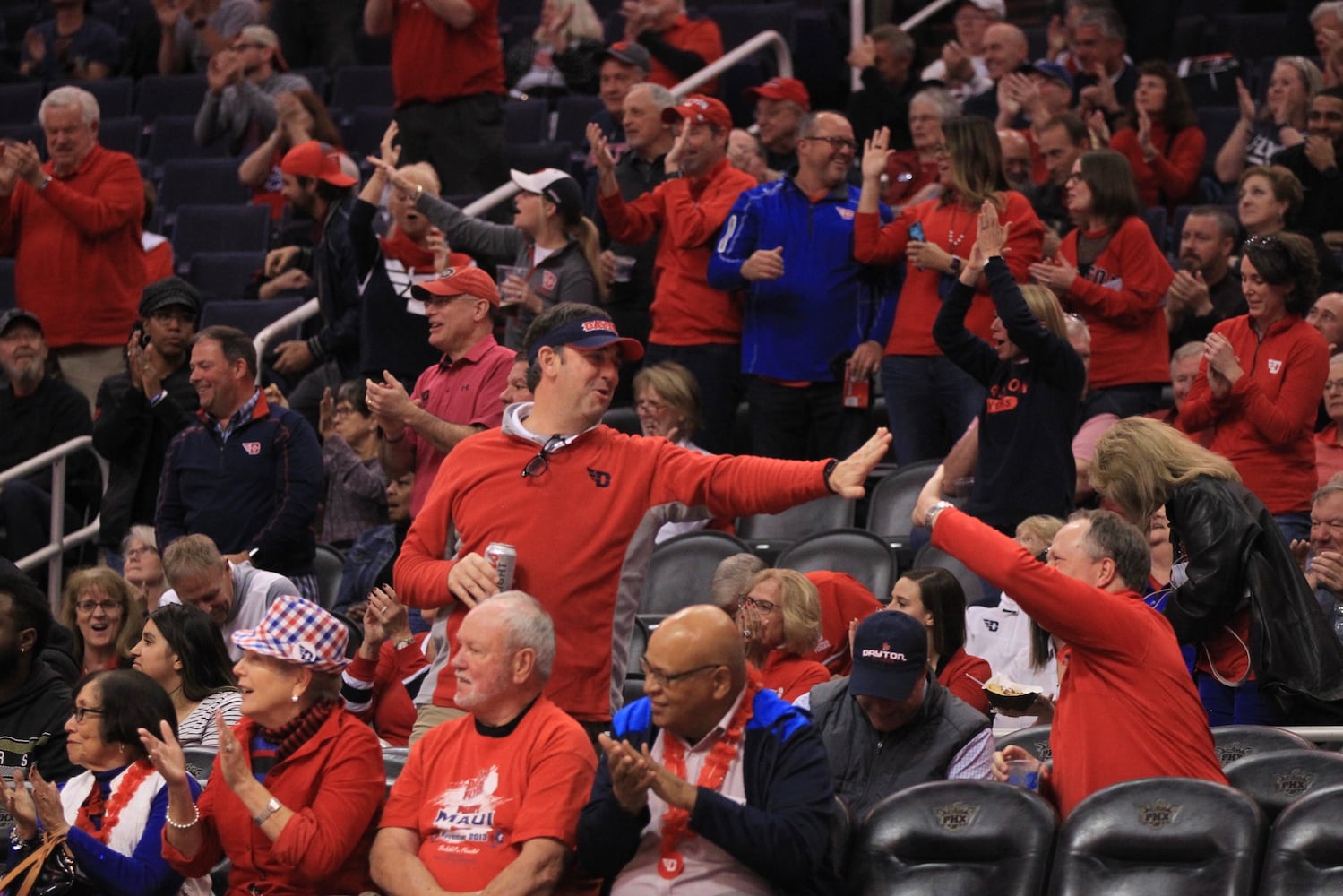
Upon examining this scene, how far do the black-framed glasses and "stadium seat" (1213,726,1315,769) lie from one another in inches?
74.4

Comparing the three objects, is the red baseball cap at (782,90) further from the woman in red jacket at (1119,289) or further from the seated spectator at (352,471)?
the seated spectator at (352,471)

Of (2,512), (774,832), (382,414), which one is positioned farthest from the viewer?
(2,512)

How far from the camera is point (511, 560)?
4504mm

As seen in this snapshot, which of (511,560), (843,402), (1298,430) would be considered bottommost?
(843,402)

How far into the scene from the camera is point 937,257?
25.1 ft

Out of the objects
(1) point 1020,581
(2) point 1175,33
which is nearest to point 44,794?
(1) point 1020,581

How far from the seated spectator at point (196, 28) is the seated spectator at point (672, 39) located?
307 cm

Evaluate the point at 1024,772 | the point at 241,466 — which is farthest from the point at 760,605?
the point at 241,466

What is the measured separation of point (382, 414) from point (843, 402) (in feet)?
7.94

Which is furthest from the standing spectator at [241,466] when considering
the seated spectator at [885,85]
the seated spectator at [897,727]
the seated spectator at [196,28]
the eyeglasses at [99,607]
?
the seated spectator at [196,28]

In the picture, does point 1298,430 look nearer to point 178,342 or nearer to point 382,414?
point 382,414

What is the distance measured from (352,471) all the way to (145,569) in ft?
3.86

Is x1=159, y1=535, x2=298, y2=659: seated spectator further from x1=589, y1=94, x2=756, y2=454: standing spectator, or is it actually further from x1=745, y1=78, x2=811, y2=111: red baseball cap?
x1=745, y1=78, x2=811, y2=111: red baseball cap

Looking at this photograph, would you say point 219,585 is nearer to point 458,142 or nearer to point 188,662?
point 188,662
